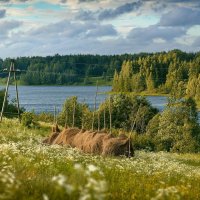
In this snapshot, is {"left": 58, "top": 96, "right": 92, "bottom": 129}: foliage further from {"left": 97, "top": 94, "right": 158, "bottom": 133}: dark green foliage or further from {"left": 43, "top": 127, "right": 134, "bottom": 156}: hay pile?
{"left": 43, "top": 127, "right": 134, "bottom": 156}: hay pile

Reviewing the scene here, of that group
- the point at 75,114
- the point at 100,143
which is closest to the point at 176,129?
the point at 75,114

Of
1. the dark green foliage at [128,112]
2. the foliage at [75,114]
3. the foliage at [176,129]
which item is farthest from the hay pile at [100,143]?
the dark green foliage at [128,112]

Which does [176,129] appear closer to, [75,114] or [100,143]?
[75,114]

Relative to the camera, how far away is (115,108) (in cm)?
11238

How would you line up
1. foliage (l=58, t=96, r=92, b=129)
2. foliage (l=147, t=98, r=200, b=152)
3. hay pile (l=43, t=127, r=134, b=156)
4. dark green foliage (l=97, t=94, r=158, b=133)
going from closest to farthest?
hay pile (l=43, t=127, r=134, b=156)
foliage (l=147, t=98, r=200, b=152)
foliage (l=58, t=96, r=92, b=129)
dark green foliage (l=97, t=94, r=158, b=133)

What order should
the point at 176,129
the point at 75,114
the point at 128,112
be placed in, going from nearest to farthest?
the point at 176,129 → the point at 75,114 → the point at 128,112

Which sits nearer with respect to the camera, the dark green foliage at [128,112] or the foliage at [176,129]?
the foliage at [176,129]

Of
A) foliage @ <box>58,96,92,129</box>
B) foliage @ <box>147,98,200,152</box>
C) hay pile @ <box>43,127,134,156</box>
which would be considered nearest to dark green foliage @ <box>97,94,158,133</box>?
foliage @ <box>58,96,92,129</box>

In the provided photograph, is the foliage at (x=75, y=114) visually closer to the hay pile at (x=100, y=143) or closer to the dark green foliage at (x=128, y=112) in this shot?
the dark green foliage at (x=128, y=112)

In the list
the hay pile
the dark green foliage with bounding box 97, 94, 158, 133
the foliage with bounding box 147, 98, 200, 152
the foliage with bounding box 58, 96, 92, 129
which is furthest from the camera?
the dark green foliage with bounding box 97, 94, 158, 133

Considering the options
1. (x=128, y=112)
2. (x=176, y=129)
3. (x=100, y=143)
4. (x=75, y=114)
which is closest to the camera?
(x=100, y=143)

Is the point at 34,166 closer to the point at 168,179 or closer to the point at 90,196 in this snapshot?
the point at 168,179

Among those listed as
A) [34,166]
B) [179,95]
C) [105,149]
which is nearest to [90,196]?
[34,166]

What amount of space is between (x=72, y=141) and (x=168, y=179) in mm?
22595
